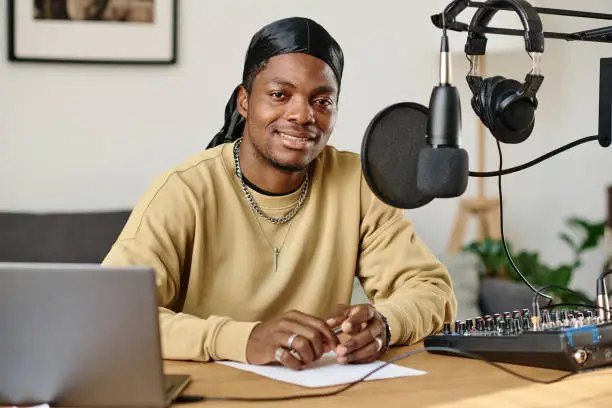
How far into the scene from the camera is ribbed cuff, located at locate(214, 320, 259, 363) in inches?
53.9

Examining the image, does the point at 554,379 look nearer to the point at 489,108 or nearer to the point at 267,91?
the point at 489,108

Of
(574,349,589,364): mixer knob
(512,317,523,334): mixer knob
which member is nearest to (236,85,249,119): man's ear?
(512,317,523,334): mixer knob

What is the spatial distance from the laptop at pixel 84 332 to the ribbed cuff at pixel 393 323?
0.56 m

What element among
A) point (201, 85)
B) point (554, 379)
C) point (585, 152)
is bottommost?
point (554, 379)

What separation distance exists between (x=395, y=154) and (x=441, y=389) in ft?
1.14

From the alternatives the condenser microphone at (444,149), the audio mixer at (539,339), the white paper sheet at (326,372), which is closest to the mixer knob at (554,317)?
the audio mixer at (539,339)

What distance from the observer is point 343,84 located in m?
3.19

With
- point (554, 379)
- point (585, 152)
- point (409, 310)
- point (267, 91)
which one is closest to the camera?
point (554, 379)

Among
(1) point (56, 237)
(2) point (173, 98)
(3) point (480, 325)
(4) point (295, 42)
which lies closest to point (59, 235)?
(1) point (56, 237)

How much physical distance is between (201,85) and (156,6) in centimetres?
31

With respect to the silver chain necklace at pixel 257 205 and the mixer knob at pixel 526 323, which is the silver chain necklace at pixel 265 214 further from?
the mixer knob at pixel 526 323

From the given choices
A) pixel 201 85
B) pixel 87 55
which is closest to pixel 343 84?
pixel 201 85

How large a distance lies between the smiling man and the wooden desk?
309 millimetres

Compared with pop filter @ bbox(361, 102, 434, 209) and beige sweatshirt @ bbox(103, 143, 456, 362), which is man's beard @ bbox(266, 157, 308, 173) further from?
pop filter @ bbox(361, 102, 434, 209)
